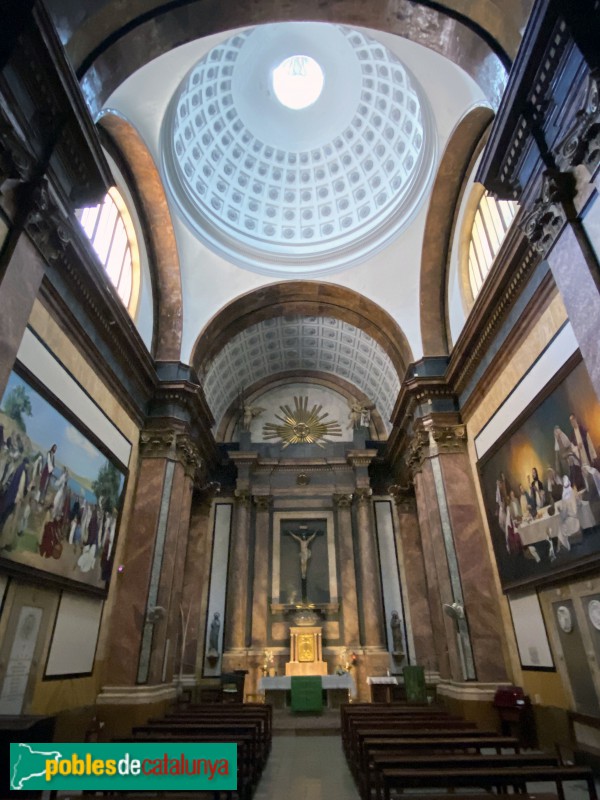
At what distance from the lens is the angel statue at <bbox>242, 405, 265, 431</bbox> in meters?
19.9

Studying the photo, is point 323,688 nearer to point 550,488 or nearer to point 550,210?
point 550,488

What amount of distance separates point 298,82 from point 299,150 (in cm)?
236

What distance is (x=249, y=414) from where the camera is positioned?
2016cm

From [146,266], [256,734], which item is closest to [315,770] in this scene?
[256,734]

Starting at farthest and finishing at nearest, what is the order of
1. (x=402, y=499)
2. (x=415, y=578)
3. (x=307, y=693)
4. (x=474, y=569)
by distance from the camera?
(x=402, y=499) → (x=415, y=578) → (x=307, y=693) → (x=474, y=569)

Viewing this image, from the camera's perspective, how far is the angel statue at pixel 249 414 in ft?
65.4

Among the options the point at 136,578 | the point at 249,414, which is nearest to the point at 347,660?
the point at 136,578

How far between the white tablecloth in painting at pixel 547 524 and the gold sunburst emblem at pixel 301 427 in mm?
11447

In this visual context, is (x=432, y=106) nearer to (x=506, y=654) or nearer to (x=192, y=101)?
(x=192, y=101)

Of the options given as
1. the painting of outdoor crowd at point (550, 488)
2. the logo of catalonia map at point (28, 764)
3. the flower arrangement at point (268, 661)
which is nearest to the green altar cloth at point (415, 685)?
the painting of outdoor crowd at point (550, 488)

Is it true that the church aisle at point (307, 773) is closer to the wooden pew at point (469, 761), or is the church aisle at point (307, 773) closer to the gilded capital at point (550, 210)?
the wooden pew at point (469, 761)

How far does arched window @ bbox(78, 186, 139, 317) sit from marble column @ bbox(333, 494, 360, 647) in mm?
10581

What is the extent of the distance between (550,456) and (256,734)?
6.34m

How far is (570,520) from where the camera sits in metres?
7.49
